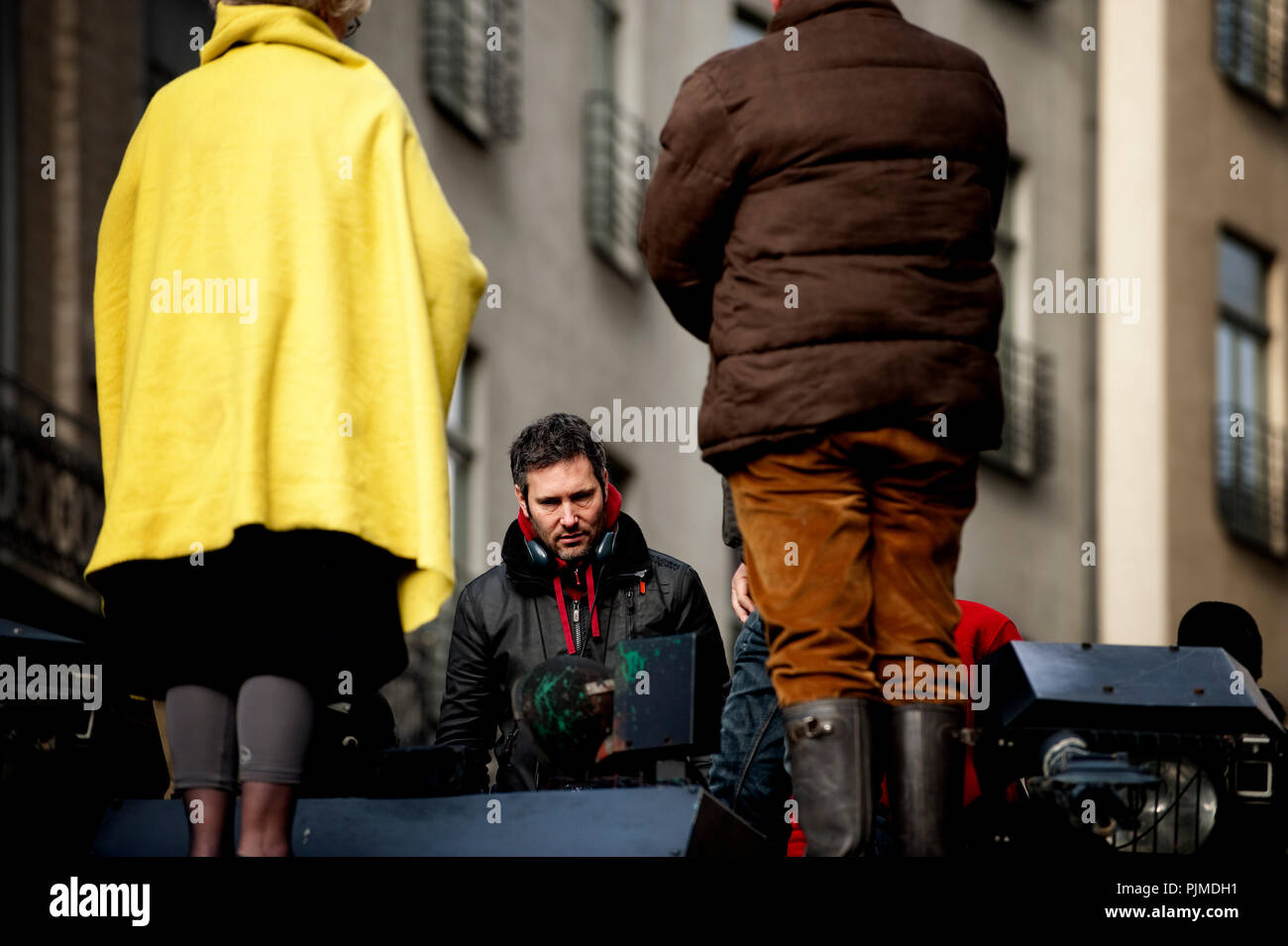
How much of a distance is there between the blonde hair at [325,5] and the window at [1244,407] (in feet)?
67.2

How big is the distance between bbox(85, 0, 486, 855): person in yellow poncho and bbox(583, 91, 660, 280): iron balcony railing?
49.2ft

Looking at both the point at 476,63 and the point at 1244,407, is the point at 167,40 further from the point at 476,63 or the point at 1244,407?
the point at 1244,407

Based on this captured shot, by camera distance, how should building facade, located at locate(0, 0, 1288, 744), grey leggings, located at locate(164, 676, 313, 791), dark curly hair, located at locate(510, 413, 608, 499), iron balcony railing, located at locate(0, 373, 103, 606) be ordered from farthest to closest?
building facade, located at locate(0, 0, 1288, 744)
iron balcony railing, located at locate(0, 373, 103, 606)
dark curly hair, located at locate(510, 413, 608, 499)
grey leggings, located at locate(164, 676, 313, 791)

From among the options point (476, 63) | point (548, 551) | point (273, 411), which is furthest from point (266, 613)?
point (476, 63)

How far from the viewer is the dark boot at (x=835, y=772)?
5.27 m

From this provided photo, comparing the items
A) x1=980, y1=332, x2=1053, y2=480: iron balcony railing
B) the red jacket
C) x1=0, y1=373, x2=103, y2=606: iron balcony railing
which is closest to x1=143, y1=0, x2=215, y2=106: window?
x1=0, y1=373, x2=103, y2=606: iron balcony railing

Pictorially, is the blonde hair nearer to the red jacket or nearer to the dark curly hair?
the dark curly hair

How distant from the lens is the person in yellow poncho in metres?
5.25

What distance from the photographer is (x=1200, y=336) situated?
83.5 feet

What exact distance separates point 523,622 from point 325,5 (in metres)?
2.34
